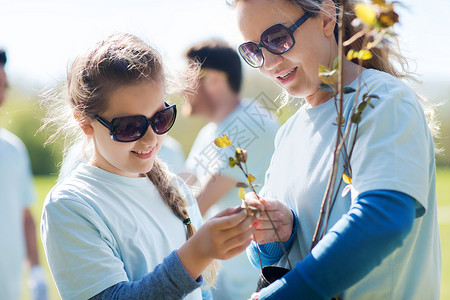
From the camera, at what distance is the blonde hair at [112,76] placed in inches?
68.9

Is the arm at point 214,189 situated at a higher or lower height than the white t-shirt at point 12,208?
higher

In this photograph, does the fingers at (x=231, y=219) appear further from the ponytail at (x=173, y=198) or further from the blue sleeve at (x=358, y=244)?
the ponytail at (x=173, y=198)

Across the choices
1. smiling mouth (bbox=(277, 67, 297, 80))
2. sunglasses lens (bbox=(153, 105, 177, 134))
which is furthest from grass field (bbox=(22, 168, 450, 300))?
sunglasses lens (bbox=(153, 105, 177, 134))

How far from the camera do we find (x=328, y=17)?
1.71m

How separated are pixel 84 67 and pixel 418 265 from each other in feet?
4.36

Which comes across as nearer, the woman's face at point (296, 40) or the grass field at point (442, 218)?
the woman's face at point (296, 40)

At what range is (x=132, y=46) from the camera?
184 cm

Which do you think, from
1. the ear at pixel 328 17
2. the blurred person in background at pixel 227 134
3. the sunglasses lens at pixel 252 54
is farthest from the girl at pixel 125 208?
the blurred person in background at pixel 227 134

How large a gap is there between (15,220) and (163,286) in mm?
2852

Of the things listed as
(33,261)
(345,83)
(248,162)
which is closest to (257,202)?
(345,83)

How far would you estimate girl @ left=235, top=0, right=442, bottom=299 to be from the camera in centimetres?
121

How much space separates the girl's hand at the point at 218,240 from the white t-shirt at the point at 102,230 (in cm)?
25

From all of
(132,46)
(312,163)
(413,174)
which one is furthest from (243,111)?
(413,174)

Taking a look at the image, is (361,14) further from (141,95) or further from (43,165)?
(43,165)
